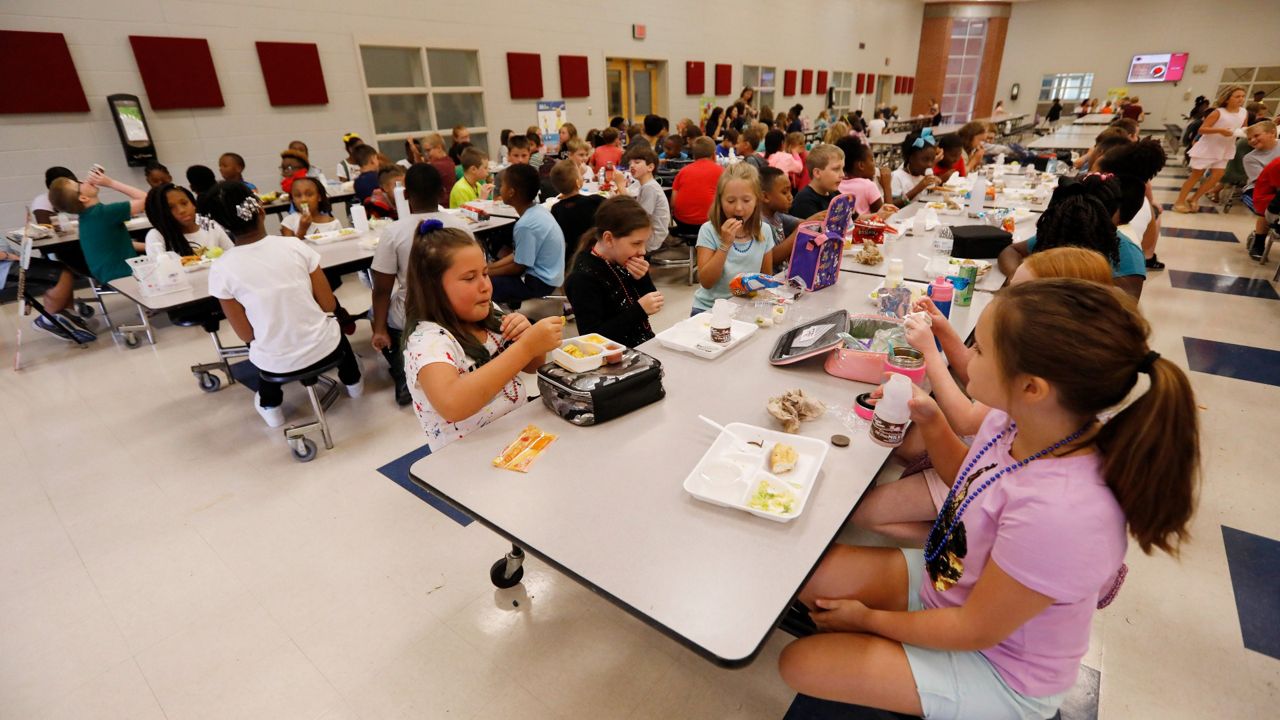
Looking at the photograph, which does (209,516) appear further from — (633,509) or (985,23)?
(985,23)

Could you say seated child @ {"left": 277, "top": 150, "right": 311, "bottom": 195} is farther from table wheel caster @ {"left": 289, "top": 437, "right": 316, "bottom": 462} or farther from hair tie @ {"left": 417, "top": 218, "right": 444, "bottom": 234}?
hair tie @ {"left": 417, "top": 218, "right": 444, "bottom": 234}

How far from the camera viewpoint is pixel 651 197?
4.93 meters

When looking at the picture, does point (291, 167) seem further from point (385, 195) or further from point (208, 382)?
point (208, 382)

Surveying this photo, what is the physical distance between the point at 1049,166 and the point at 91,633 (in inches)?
363

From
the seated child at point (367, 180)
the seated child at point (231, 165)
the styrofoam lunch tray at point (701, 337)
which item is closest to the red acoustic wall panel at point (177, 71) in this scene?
the seated child at point (231, 165)

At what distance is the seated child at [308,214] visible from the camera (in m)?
4.23

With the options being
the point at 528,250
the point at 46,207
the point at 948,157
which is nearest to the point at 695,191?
the point at 528,250

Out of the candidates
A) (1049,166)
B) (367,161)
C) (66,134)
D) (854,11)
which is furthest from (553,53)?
(854,11)

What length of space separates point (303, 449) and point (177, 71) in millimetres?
5445

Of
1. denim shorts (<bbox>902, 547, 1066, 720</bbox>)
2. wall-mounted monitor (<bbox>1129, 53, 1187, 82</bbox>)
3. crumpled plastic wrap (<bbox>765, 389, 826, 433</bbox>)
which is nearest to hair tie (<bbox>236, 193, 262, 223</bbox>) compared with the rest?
crumpled plastic wrap (<bbox>765, 389, 826, 433</bbox>)

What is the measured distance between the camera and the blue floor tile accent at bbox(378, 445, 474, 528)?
2447 millimetres

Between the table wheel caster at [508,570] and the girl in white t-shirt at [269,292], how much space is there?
160 centimetres

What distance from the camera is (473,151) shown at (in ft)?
17.3

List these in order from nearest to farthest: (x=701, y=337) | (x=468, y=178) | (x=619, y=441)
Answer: (x=619, y=441)
(x=701, y=337)
(x=468, y=178)
